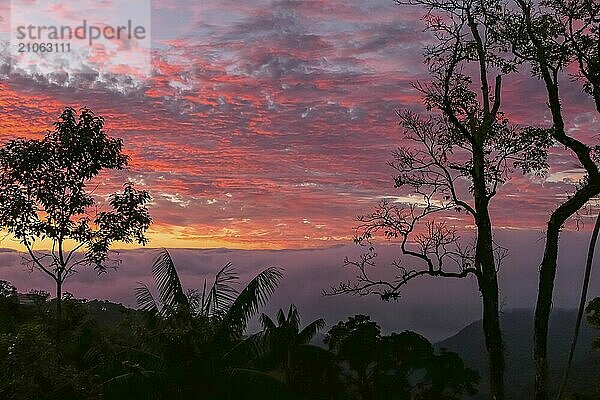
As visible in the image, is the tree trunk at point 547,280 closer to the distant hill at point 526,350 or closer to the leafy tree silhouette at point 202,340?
the leafy tree silhouette at point 202,340

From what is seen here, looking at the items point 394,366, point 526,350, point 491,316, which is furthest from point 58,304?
point 526,350

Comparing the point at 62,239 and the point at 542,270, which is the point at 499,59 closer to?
the point at 542,270

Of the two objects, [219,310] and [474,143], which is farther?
[219,310]

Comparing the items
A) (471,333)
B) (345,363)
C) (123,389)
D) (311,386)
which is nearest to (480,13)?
(123,389)

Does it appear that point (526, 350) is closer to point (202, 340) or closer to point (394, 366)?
point (394, 366)

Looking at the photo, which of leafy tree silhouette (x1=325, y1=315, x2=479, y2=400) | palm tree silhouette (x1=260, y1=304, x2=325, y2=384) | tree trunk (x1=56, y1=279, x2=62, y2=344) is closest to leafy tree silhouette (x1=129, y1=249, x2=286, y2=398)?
tree trunk (x1=56, y1=279, x2=62, y2=344)

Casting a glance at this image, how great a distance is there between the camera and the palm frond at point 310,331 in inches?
1077

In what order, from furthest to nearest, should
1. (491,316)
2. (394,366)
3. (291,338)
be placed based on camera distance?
(394,366) → (291,338) → (491,316)

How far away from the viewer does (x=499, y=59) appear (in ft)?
46.9

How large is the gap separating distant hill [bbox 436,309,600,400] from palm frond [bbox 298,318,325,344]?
6487 mm

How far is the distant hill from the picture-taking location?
33.9m

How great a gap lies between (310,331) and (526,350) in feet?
72.0

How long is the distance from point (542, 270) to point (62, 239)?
9175 millimetres

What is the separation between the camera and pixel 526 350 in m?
44.4
